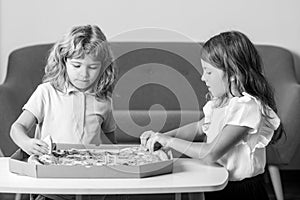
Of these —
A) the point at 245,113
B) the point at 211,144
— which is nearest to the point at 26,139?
the point at 211,144

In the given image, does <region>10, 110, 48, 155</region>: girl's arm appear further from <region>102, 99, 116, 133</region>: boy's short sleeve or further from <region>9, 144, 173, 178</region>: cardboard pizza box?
<region>102, 99, 116, 133</region>: boy's short sleeve

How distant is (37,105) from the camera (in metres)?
2.40

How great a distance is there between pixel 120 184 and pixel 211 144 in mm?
425

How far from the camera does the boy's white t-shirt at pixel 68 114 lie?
94.5 inches

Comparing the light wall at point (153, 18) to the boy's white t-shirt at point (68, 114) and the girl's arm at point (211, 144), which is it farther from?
the girl's arm at point (211, 144)

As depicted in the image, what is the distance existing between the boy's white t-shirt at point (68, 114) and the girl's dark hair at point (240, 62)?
486mm

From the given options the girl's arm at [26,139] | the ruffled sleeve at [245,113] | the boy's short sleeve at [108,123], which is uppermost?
the ruffled sleeve at [245,113]

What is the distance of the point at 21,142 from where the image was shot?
2121 millimetres

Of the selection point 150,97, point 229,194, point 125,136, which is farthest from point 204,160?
point 150,97

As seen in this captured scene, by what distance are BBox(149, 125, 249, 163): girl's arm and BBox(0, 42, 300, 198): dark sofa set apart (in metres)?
1.34

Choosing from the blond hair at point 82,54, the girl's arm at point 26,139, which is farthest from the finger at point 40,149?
the blond hair at point 82,54

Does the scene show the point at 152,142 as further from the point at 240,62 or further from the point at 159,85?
the point at 159,85

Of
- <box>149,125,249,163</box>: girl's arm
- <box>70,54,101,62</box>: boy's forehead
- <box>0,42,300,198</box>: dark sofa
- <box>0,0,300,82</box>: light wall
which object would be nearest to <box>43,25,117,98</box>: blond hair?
<box>70,54,101,62</box>: boy's forehead

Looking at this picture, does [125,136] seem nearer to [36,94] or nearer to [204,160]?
[36,94]
